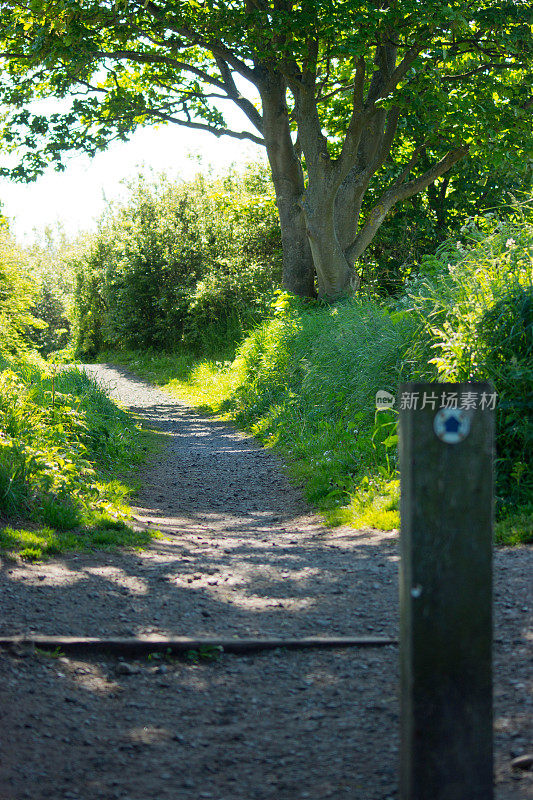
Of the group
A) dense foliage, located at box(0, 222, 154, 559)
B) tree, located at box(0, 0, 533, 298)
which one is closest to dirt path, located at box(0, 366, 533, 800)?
dense foliage, located at box(0, 222, 154, 559)

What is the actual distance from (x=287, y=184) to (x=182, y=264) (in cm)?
1074

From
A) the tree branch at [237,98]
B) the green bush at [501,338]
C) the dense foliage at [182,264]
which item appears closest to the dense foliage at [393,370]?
the green bush at [501,338]

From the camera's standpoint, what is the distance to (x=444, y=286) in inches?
286

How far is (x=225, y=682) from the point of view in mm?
3490

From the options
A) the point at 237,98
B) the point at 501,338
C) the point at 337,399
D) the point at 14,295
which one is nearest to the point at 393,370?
the point at 337,399

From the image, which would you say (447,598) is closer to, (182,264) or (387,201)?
(387,201)

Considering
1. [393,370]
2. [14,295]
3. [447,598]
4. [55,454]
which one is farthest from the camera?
[14,295]

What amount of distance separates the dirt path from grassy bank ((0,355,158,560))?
1.25 ft

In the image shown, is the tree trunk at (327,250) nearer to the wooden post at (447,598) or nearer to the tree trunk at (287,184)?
the tree trunk at (287,184)

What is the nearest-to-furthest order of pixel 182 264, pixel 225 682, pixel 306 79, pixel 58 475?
pixel 225 682 < pixel 58 475 < pixel 306 79 < pixel 182 264

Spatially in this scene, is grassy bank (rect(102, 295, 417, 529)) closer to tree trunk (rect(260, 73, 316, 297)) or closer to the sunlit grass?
tree trunk (rect(260, 73, 316, 297))

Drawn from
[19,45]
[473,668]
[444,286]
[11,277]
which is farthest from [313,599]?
[11,277]

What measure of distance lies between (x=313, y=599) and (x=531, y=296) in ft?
10.0

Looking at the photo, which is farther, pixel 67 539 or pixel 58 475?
pixel 58 475
